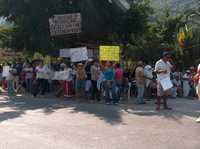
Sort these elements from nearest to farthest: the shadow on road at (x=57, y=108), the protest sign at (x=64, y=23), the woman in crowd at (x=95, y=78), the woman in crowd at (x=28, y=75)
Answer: the shadow on road at (x=57, y=108) < the woman in crowd at (x=95, y=78) < the woman in crowd at (x=28, y=75) < the protest sign at (x=64, y=23)

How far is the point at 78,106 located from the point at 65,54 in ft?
31.2

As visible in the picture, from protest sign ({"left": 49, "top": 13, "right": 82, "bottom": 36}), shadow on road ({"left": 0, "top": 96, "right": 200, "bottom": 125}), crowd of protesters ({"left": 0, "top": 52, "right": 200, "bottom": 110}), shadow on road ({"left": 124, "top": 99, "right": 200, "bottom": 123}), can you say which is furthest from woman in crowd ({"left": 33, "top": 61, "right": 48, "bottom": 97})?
shadow on road ({"left": 124, "top": 99, "right": 200, "bottom": 123})

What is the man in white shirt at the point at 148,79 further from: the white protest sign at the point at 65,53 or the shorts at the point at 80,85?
the white protest sign at the point at 65,53

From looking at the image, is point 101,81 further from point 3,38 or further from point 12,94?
point 3,38

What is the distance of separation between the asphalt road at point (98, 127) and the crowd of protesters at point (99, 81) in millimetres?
1375

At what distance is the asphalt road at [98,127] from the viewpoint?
1070 centimetres

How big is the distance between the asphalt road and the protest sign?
916 cm

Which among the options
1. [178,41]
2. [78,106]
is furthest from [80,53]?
[178,41]

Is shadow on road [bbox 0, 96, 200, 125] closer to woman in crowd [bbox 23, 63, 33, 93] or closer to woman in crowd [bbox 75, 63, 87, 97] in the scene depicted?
woman in crowd [bbox 75, 63, 87, 97]

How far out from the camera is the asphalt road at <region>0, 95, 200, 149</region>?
10.7 metres

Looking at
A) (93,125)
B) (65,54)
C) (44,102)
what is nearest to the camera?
(93,125)

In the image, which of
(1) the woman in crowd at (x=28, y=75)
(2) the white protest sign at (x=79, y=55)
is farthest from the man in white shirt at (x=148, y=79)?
(1) the woman in crowd at (x=28, y=75)

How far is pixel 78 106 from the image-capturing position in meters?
18.2

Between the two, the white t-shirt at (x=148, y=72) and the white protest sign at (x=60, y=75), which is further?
the white protest sign at (x=60, y=75)
